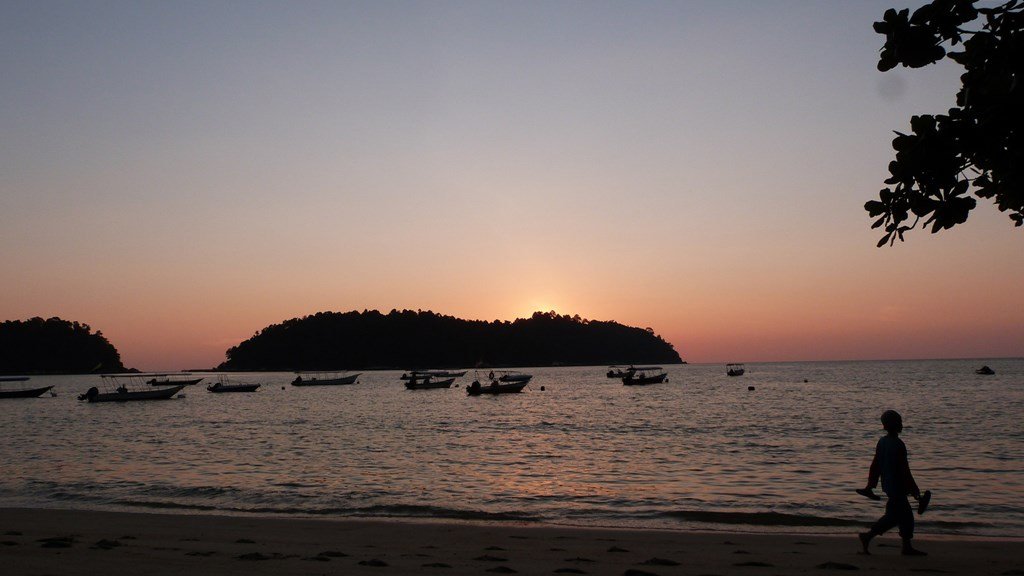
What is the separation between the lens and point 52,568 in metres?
11.8

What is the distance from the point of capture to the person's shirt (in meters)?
11.9

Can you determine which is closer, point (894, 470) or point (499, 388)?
point (894, 470)

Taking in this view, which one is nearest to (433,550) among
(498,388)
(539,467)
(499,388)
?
(539,467)

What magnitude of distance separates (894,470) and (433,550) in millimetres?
8150

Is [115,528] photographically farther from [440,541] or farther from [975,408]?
[975,408]

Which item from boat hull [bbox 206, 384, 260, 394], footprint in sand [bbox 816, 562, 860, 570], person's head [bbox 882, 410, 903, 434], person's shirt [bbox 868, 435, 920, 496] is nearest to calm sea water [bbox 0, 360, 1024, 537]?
footprint in sand [bbox 816, 562, 860, 570]

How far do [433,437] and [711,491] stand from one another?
81.1ft

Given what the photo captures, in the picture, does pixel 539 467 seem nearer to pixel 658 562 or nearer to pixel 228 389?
pixel 658 562

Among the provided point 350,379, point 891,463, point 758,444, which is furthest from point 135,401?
point 891,463

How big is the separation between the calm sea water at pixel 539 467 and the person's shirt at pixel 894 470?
24.5 feet

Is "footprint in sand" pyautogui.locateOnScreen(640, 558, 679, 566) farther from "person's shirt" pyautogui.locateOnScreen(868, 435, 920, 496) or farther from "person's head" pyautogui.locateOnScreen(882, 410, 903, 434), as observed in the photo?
"person's head" pyautogui.locateOnScreen(882, 410, 903, 434)

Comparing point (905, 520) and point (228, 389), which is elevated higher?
point (228, 389)

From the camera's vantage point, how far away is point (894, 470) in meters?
11.9

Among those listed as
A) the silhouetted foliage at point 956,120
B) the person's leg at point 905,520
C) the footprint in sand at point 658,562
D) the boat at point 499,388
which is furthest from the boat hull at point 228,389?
the silhouetted foliage at point 956,120
